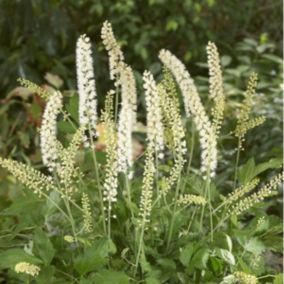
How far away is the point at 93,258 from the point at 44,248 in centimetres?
9

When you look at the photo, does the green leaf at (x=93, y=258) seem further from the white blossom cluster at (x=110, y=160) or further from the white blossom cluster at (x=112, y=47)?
the white blossom cluster at (x=112, y=47)

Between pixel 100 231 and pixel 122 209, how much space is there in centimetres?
7

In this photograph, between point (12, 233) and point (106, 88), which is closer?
point (12, 233)

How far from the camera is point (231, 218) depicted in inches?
53.2

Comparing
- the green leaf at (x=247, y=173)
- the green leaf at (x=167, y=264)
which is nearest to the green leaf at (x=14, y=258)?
the green leaf at (x=167, y=264)

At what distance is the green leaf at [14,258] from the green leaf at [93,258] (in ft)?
0.23

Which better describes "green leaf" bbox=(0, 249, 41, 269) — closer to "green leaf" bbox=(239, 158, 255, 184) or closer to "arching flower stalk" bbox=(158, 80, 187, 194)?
"arching flower stalk" bbox=(158, 80, 187, 194)

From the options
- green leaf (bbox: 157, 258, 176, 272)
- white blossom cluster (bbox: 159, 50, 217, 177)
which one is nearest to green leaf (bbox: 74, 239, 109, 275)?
green leaf (bbox: 157, 258, 176, 272)

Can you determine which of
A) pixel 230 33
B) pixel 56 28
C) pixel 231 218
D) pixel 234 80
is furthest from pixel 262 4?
pixel 231 218

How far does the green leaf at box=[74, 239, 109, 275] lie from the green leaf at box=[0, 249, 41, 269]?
7 cm

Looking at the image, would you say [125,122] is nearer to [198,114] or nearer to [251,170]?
[198,114]

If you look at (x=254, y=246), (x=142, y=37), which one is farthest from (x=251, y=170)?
(x=142, y=37)

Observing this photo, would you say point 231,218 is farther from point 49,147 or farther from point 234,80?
point 234,80

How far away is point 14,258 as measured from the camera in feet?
3.91
